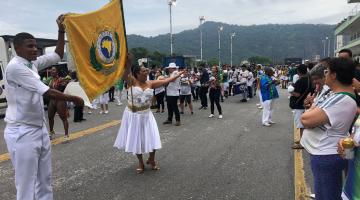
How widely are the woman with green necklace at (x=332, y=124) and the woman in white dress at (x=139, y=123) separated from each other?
3.59 m

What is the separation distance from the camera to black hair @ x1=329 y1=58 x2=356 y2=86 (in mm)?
3484

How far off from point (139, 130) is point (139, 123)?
4.8 inches

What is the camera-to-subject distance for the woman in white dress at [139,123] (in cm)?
674

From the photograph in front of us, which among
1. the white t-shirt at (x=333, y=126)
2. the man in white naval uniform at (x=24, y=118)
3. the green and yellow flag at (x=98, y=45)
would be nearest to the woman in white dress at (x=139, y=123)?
the green and yellow flag at (x=98, y=45)

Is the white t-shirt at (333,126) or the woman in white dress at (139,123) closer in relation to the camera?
the white t-shirt at (333,126)

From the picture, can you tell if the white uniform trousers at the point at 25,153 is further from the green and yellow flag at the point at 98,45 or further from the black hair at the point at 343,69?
the black hair at the point at 343,69

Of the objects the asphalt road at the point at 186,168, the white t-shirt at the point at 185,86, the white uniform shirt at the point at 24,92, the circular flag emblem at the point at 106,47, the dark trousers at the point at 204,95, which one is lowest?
the asphalt road at the point at 186,168

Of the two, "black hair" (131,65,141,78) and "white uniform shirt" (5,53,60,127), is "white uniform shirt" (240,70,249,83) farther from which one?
"white uniform shirt" (5,53,60,127)

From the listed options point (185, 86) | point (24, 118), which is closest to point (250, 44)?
point (185, 86)

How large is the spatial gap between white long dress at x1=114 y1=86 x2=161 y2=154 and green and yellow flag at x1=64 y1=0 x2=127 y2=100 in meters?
1.26

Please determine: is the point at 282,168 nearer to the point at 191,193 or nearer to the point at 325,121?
the point at 191,193

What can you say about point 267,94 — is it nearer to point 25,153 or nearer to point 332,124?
point 332,124

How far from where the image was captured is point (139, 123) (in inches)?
268

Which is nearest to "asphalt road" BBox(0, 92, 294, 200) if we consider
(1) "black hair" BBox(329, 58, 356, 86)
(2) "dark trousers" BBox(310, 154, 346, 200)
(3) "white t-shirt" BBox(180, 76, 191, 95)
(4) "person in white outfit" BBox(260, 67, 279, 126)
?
(4) "person in white outfit" BBox(260, 67, 279, 126)
